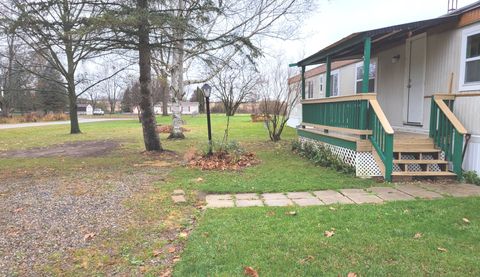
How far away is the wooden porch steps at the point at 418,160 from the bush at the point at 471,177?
189 millimetres

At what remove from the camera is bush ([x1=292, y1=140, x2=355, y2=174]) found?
23.4 ft

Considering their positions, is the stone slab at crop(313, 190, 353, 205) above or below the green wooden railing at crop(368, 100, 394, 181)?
below

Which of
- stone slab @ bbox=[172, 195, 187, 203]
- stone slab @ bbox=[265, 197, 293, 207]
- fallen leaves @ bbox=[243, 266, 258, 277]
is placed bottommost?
stone slab @ bbox=[172, 195, 187, 203]

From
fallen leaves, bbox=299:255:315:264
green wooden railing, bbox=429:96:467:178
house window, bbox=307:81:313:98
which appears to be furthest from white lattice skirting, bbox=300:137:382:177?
house window, bbox=307:81:313:98

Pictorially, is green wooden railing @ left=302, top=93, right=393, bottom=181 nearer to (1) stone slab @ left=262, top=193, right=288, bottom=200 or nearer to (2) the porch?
(2) the porch

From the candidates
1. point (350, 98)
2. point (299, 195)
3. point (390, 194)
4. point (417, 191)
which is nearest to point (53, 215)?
point (299, 195)

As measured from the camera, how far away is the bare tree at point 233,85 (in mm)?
12109

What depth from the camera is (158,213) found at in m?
4.55

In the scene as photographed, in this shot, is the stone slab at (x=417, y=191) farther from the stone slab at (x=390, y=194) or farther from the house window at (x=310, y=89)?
the house window at (x=310, y=89)

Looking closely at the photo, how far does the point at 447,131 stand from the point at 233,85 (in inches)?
329

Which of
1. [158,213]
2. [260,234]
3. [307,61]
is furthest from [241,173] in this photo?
[307,61]

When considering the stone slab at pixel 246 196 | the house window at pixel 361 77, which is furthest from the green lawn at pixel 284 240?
the house window at pixel 361 77

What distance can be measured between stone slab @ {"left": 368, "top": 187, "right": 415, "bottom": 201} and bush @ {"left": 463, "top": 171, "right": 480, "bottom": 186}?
162 centimetres

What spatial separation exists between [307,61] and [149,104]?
5.08 metres
